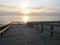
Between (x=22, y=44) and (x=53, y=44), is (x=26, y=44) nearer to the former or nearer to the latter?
(x=22, y=44)

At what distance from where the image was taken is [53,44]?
11.2 metres

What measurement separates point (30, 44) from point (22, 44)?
50 centimetres

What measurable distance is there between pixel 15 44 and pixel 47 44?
2.00m

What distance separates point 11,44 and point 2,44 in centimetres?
57

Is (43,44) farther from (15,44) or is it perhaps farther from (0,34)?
(0,34)

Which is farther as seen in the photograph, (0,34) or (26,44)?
(0,34)

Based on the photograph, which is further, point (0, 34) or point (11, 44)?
point (0, 34)

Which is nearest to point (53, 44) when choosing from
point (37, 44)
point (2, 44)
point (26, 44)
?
point (37, 44)

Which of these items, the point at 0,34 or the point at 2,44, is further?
the point at 0,34

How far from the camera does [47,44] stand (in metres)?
11.2

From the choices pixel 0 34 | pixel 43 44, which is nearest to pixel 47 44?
pixel 43 44

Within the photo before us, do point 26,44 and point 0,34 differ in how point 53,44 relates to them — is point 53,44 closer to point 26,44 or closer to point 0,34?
point 26,44

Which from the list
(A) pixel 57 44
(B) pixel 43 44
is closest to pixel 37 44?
(B) pixel 43 44

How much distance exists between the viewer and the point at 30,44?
1117cm
